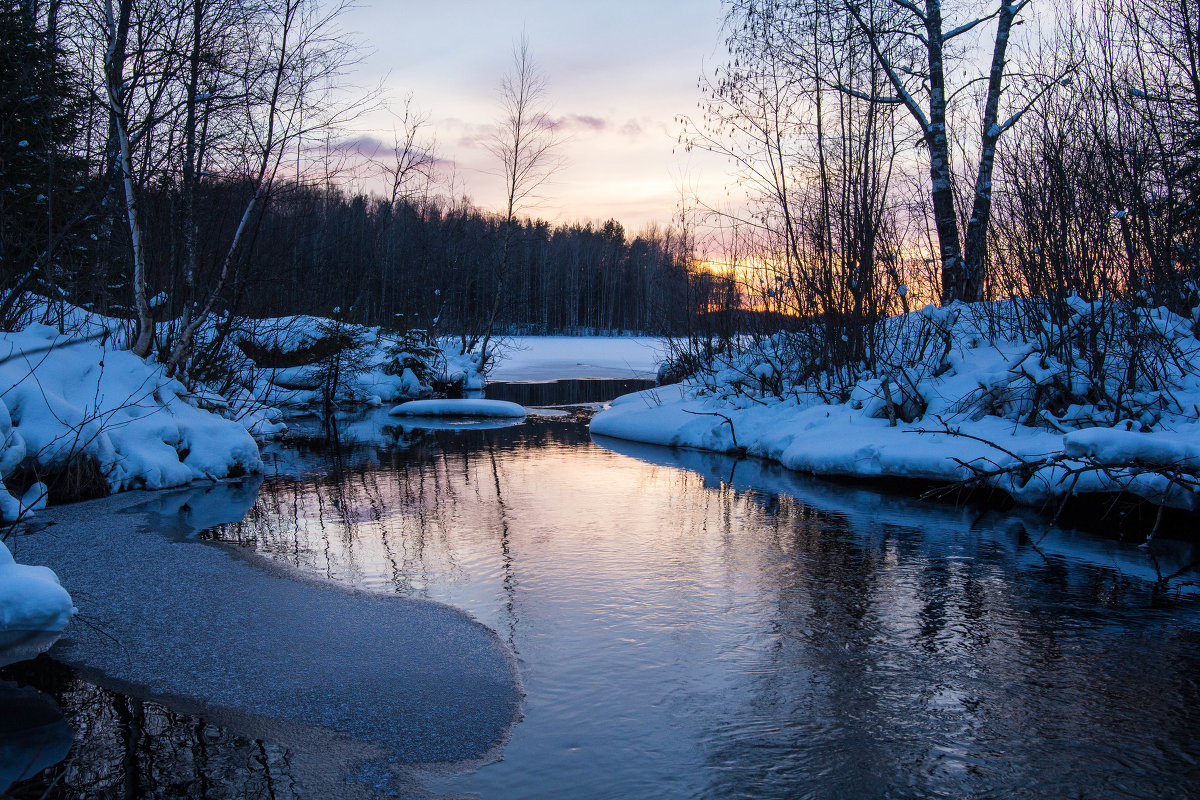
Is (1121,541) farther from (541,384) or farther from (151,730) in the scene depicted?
(541,384)

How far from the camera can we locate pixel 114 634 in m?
3.93

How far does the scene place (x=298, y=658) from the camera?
3.72m

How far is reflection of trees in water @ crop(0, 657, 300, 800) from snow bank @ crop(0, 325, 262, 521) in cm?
278

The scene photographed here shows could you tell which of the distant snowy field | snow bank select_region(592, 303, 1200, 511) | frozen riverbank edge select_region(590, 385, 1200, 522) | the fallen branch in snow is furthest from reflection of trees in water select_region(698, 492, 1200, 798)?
the distant snowy field

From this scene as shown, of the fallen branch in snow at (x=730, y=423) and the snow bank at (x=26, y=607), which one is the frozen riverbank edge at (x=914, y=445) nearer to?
the fallen branch in snow at (x=730, y=423)

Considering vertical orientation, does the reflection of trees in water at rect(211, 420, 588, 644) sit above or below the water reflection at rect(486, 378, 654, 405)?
below

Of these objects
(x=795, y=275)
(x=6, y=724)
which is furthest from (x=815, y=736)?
(x=795, y=275)

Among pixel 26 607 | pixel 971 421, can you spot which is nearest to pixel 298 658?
pixel 26 607

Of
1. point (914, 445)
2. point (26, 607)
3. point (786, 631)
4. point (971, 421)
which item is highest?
point (971, 421)

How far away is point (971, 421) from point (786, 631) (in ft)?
17.6

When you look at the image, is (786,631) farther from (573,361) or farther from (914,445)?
(573,361)

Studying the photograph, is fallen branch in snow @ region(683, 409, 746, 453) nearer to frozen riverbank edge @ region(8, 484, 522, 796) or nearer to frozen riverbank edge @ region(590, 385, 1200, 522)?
frozen riverbank edge @ region(590, 385, 1200, 522)

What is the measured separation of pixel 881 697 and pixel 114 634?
3754 millimetres

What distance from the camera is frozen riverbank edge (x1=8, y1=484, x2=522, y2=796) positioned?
3.01m
